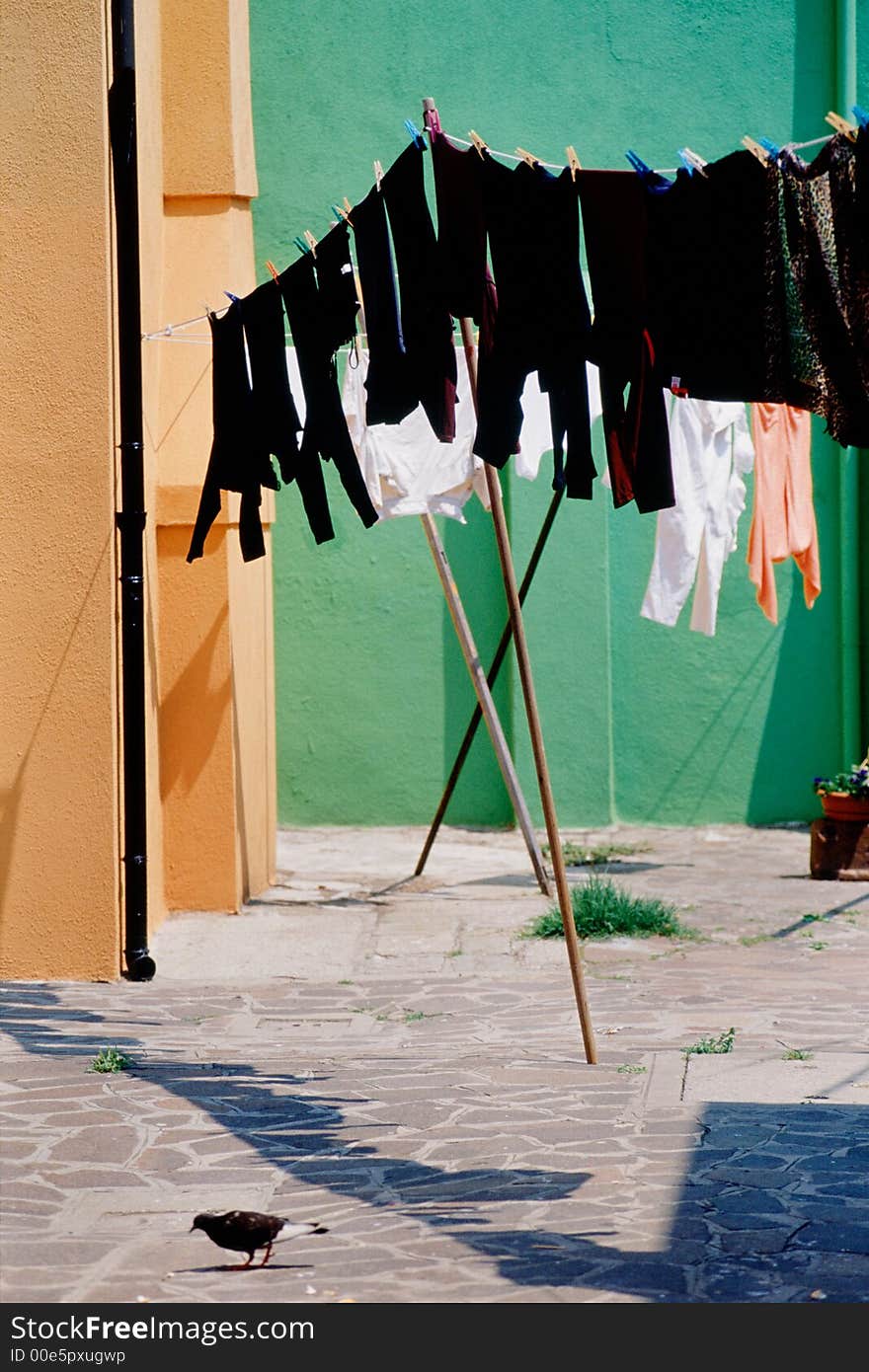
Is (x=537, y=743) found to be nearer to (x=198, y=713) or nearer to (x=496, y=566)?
(x=198, y=713)

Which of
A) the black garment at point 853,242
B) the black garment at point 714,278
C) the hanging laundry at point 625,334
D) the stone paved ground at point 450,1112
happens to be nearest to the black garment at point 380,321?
the hanging laundry at point 625,334

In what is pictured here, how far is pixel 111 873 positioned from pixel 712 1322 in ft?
14.4

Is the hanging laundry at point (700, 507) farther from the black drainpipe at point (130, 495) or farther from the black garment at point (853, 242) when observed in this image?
the black garment at point (853, 242)

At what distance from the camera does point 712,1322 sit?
13.0 feet

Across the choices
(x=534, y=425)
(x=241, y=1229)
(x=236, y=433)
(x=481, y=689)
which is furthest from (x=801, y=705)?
(x=241, y=1229)

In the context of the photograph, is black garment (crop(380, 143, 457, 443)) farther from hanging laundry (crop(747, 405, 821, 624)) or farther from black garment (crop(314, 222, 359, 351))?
hanging laundry (crop(747, 405, 821, 624))

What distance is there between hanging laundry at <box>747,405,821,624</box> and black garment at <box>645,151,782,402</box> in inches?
155

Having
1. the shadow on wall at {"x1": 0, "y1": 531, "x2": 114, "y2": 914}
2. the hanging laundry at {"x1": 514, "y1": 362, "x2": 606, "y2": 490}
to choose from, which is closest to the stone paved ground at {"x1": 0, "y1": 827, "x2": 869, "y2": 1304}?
the shadow on wall at {"x1": 0, "y1": 531, "x2": 114, "y2": 914}

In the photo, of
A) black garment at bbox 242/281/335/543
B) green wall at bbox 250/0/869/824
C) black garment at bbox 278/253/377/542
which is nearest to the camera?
black garment at bbox 278/253/377/542

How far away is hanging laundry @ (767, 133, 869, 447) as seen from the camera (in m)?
5.39

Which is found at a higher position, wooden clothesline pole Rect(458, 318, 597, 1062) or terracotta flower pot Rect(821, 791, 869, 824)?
wooden clothesline pole Rect(458, 318, 597, 1062)

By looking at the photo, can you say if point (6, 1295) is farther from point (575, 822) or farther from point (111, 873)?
point (575, 822)

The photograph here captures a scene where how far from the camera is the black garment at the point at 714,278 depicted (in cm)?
545

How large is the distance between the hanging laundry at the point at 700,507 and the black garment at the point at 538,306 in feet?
12.1
